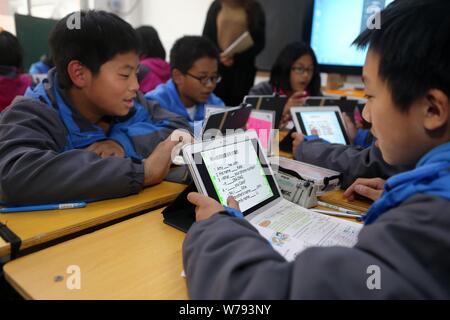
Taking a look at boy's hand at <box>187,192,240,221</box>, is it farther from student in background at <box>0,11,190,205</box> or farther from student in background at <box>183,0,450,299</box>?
student in background at <box>0,11,190,205</box>

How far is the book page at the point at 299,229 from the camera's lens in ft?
2.26

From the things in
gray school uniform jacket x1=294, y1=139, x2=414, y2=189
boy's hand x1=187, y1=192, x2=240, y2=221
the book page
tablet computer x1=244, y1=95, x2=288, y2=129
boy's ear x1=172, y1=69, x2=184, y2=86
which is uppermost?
boy's ear x1=172, y1=69, x2=184, y2=86

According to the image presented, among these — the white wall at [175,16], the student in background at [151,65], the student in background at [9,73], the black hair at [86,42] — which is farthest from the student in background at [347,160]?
the white wall at [175,16]

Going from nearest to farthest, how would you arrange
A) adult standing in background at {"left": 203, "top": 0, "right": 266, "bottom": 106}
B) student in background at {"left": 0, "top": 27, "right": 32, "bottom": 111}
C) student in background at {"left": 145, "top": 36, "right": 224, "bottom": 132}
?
student in background at {"left": 145, "top": 36, "right": 224, "bottom": 132} → student in background at {"left": 0, "top": 27, "right": 32, "bottom": 111} → adult standing in background at {"left": 203, "top": 0, "right": 266, "bottom": 106}

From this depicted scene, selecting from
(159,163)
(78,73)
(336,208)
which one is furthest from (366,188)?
(78,73)

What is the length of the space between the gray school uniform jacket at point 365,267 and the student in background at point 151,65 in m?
2.20

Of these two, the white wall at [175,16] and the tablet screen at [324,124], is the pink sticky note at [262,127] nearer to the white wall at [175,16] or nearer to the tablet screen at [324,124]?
the tablet screen at [324,124]

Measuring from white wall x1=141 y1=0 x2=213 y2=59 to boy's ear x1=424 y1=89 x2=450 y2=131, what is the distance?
12.5ft

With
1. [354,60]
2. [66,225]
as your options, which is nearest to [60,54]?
[66,225]

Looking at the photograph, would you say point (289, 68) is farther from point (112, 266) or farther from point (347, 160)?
point (112, 266)

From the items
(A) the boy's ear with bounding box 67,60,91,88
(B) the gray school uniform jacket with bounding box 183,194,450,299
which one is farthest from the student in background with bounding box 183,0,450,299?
(A) the boy's ear with bounding box 67,60,91,88

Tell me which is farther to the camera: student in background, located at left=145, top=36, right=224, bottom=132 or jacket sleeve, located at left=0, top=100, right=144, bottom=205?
student in background, located at left=145, top=36, right=224, bottom=132

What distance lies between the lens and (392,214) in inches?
19.1

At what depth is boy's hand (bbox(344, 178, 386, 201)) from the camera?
96 cm
